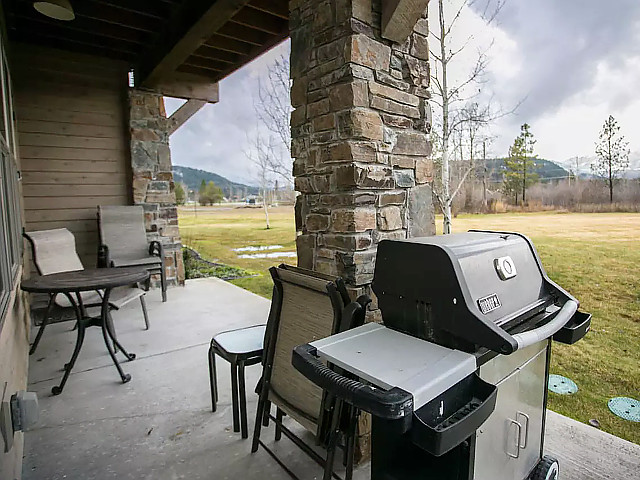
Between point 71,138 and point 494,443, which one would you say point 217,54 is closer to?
point 71,138

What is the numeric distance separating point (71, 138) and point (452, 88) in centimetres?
427

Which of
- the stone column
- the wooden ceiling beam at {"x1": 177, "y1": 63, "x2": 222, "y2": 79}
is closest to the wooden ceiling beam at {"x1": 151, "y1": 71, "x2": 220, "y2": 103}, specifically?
the wooden ceiling beam at {"x1": 177, "y1": 63, "x2": 222, "y2": 79}

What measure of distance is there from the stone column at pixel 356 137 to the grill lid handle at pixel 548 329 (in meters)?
0.71

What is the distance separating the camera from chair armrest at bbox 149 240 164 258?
4656 mm

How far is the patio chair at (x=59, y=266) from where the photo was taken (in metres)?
3.10

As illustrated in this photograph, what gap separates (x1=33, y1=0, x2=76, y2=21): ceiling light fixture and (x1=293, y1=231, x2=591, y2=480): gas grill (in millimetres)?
2988

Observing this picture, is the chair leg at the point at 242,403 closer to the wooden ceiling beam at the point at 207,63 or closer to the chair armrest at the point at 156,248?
the chair armrest at the point at 156,248

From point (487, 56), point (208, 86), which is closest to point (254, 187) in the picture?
point (208, 86)

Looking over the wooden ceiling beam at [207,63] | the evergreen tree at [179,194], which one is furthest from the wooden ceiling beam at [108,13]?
the evergreen tree at [179,194]

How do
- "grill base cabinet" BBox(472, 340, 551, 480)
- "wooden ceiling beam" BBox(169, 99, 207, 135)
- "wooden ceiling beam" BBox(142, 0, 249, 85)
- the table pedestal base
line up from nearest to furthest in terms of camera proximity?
"grill base cabinet" BBox(472, 340, 551, 480), the table pedestal base, "wooden ceiling beam" BBox(142, 0, 249, 85), "wooden ceiling beam" BBox(169, 99, 207, 135)

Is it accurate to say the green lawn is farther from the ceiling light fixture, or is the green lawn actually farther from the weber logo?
the weber logo

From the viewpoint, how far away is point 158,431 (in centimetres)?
207

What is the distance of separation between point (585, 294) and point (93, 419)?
9.51 ft

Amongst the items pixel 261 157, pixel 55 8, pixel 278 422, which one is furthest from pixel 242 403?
pixel 261 157
